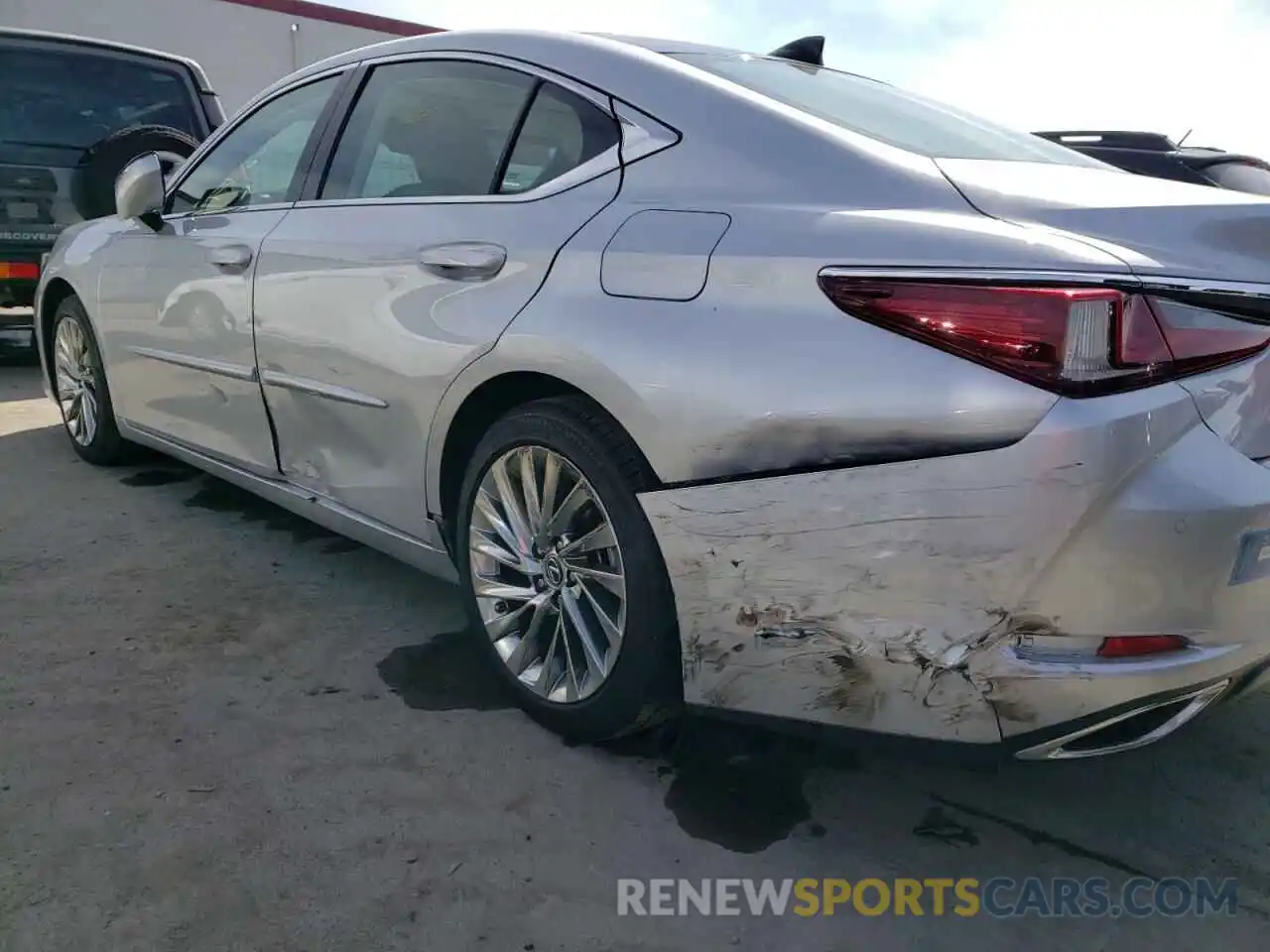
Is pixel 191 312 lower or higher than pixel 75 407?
higher

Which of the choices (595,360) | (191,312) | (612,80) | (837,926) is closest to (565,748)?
(837,926)

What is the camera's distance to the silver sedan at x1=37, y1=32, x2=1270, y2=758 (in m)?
1.58

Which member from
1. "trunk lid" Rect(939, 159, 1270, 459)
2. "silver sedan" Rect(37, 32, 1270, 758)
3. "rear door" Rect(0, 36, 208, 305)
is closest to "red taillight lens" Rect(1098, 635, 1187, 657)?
"silver sedan" Rect(37, 32, 1270, 758)

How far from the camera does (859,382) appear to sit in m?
1.67

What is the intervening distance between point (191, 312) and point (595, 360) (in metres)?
1.93

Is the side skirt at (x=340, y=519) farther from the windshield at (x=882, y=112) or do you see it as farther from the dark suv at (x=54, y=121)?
the dark suv at (x=54, y=121)

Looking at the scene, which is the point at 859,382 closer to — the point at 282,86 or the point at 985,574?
the point at 985,574

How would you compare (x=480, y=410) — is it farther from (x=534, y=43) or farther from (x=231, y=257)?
(x=231, y=257)

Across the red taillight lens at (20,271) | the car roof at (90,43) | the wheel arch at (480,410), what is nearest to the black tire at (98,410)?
the red taillight lens at (20,271)

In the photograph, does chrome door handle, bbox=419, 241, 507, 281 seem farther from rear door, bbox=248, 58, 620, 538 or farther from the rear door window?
the rear door window

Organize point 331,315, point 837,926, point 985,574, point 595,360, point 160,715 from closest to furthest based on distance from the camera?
1. point 985,574
2. point 837,926
3. point 595,360
4. point 160,715
5. point 331,315

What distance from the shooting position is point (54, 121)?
Result: 6305 mm

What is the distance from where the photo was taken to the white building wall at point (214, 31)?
42.2ft

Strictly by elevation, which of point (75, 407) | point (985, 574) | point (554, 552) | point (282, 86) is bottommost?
point (75, 407)
